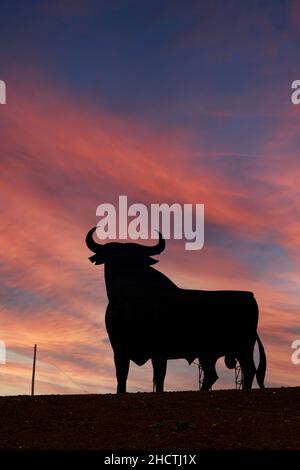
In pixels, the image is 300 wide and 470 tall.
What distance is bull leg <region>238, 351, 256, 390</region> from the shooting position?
23.4 metres

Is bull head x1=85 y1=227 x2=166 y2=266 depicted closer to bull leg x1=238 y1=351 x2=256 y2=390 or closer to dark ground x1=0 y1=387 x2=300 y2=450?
bull leg x1=238 y1=351 x2=256 y2=390

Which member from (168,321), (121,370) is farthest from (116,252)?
(121,370)

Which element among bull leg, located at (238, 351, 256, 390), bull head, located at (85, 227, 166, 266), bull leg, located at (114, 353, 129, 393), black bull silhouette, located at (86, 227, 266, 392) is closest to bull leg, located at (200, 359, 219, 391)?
black bull silhouette, located at (86, 227, 266, 392)

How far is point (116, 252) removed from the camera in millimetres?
24641

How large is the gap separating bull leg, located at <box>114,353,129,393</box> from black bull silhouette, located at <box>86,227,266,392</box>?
0.10 ft

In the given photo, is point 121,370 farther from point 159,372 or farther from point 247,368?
point 247,368

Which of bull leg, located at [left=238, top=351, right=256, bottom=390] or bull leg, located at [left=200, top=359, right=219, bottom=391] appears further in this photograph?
bull leg, located at [left=238, top=351, right=256, bottom=390]

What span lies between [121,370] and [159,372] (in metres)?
1.16

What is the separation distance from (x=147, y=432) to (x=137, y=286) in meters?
9.48

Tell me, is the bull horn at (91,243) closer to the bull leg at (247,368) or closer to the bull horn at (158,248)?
the bull horn at (158,248)

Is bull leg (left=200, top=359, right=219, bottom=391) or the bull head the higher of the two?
the bull head

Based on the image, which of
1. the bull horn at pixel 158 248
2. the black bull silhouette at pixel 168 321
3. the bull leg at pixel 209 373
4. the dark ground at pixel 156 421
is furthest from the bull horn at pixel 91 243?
the dark ground at pixel 156 421

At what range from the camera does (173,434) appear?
582 inches
